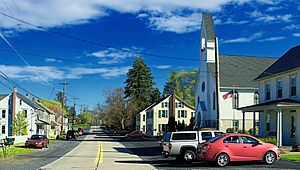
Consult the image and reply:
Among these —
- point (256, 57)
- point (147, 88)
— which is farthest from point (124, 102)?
point (256, 57)

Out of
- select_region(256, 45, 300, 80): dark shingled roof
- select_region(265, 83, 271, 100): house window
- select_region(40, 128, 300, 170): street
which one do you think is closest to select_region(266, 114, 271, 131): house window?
select_region(265, 83, 271, 100): house window

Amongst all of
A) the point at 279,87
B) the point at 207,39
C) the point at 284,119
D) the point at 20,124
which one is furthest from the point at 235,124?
the point at 20,124

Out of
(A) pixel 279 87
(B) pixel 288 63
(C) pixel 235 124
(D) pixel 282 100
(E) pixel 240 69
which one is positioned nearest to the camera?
(D) pixel 282 100

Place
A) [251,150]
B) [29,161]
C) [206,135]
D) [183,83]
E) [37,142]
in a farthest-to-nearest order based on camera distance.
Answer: [183,83], [37,142], [29,161], [206,135], [251,150]

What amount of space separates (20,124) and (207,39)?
3857 centimetres

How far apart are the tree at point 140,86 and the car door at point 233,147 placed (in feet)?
299

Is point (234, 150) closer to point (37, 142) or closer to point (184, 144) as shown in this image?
point (184, 144)

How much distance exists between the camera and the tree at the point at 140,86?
4461 inches

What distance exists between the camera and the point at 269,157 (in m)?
20.3

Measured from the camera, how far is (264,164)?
66.5 ft

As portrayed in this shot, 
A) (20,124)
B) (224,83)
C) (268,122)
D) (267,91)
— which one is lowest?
(20,124)

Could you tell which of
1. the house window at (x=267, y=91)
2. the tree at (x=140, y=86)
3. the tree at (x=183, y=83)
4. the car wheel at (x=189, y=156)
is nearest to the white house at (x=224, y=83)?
the house window at (x=267, y=91)

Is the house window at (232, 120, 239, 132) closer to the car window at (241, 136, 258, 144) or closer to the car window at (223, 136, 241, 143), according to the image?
the car window at (241, 136, 258, 144)

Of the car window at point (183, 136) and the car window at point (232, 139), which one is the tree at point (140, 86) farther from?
the car window at point (232, 139)
